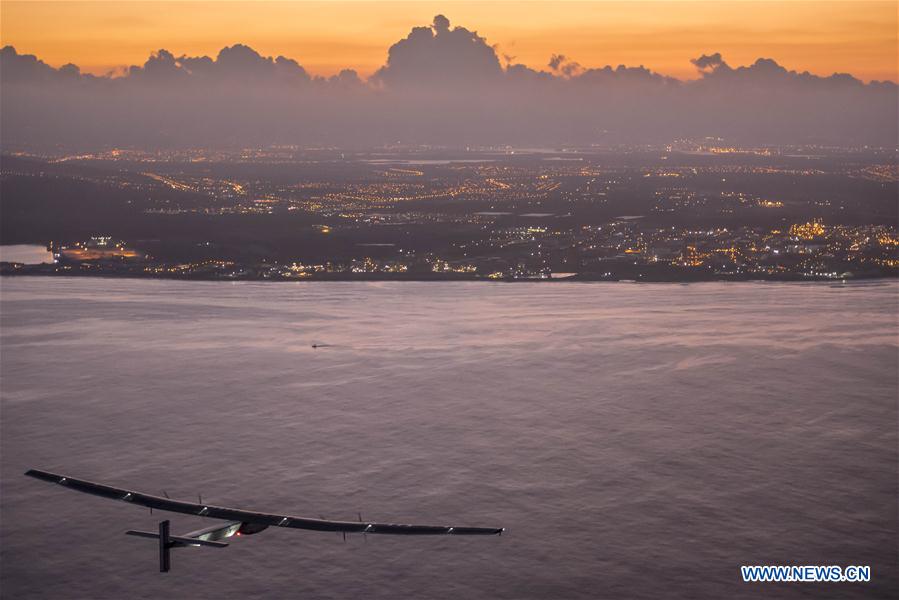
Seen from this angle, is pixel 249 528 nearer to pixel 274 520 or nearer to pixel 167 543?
pixel 274 520

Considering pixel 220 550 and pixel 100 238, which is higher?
pixel 100 238

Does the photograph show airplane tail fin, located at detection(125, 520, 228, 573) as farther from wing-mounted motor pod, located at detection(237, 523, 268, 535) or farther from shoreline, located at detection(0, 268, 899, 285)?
shoreline, located at detection(0, 268, 899, 285)

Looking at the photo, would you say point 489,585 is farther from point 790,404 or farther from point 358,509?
point 790,404

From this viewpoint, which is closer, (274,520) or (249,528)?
(274,520)

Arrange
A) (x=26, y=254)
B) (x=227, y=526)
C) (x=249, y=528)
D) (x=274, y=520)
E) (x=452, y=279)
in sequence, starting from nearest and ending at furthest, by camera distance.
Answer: (x=274, y=520)
(x=227, y=526)
(x=249, y=528)
(x=452, y=279)
(x=26, y=254)

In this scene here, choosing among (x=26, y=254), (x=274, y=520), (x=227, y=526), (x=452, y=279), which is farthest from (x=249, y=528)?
(x=26, y=254)

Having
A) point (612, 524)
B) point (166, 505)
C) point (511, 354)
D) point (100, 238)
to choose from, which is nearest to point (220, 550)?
point (166, 505)
